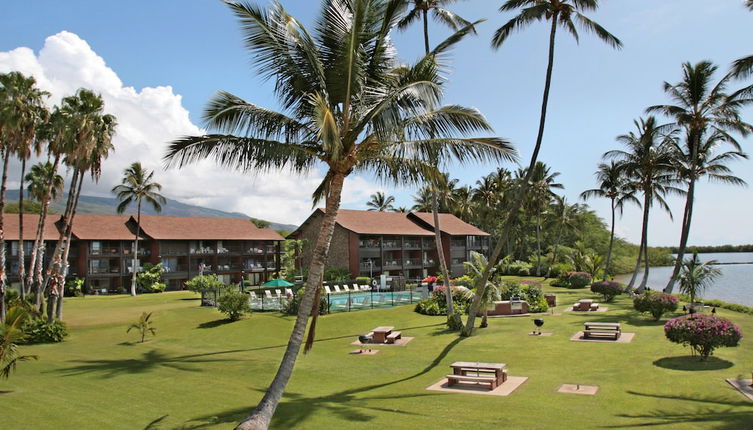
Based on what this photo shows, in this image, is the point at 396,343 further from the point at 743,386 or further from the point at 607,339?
the point at 743,386

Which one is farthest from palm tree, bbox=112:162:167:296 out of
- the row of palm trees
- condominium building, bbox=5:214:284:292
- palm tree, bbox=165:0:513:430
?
palm tree, bbox=165:0:513:430

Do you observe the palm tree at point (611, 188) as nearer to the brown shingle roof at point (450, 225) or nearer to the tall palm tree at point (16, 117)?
the brown shingle roof at point (450, 225)

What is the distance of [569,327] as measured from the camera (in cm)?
2400

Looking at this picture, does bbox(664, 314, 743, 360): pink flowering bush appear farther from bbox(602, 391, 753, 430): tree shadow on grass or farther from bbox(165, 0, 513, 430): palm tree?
bbox(165, 0, 513, 430): palm tree

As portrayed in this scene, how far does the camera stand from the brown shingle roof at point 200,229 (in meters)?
58.1

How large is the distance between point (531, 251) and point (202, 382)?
235 feet

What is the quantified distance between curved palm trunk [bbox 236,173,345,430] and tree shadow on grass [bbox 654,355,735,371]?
11322 mm

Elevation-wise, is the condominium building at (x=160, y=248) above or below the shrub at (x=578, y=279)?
above

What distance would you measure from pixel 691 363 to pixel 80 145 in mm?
25914

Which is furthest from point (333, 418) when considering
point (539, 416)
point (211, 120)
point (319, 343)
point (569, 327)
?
point (569, 327)

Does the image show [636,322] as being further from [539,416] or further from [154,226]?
[154,226]

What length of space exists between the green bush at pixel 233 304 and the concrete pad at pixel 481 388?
15.4 meters

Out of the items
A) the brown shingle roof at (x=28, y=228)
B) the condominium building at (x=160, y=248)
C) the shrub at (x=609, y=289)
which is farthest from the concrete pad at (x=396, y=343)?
the brown shingle roof at (x=28, y=228)

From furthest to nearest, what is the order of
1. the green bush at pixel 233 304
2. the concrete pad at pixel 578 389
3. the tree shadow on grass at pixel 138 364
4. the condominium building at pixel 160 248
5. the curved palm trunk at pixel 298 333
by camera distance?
the condominium building at pixel 160 248 → the green bush at pixel 233 304 → the tree shadow on grass at pixel 138 364 → the concrete pad at pixel 578 389 → the curved palm trunk at pixel 298 333
